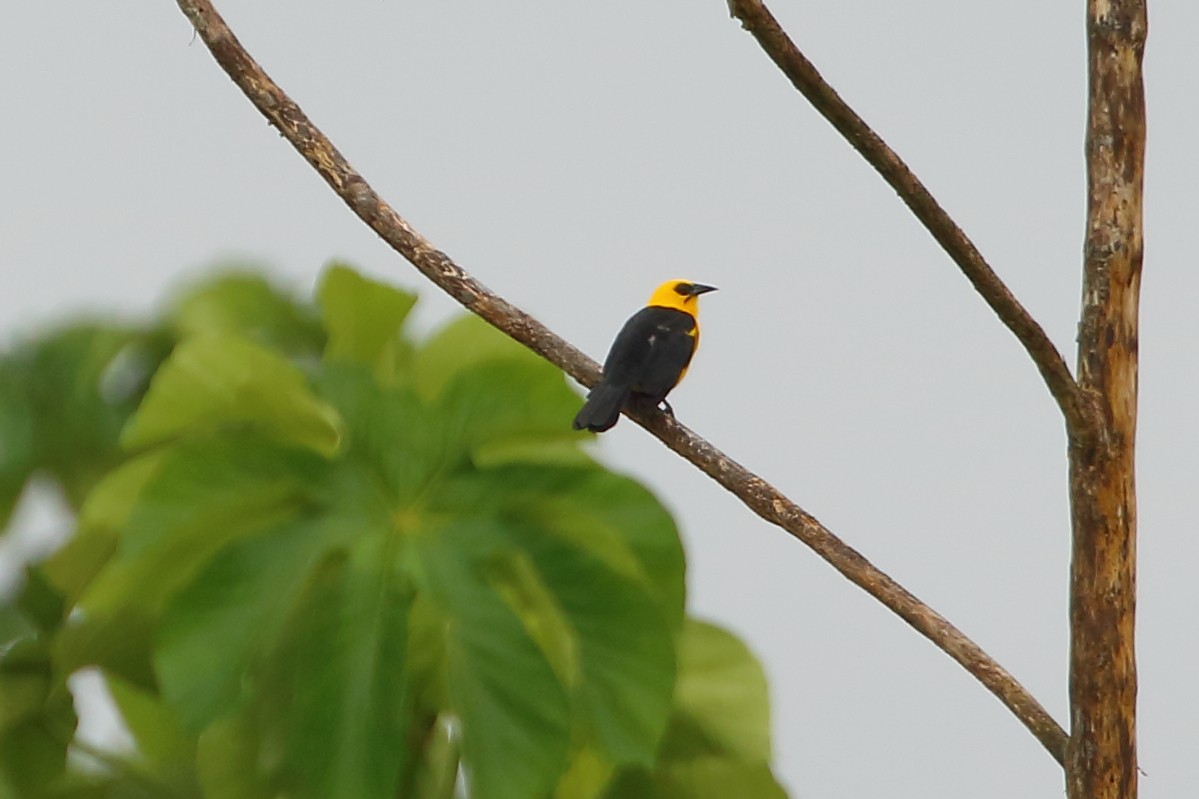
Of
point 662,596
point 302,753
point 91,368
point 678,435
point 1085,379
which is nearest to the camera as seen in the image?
point 1085,379

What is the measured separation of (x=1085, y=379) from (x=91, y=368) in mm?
1618

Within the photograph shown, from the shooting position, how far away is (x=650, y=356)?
74.2 inches

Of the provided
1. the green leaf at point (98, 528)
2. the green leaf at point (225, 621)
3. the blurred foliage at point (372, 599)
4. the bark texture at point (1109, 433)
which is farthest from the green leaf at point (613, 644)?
the bark texture at point (1109, 433)

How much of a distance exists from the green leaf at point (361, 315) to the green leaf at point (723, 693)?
2.22 ft

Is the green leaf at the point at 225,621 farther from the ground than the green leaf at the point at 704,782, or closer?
closer

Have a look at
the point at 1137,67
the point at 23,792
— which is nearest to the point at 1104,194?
the point at 1137,67

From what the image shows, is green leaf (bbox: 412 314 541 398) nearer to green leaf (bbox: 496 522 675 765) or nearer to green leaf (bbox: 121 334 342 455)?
green leaf (bbox: 121 334 342 455)

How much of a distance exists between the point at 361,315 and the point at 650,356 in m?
0.67

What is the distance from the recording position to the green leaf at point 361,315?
2340 millimetres

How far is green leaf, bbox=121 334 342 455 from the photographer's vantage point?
2.14 meters

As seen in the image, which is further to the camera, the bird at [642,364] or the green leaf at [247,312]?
the green leaf at [247,312]

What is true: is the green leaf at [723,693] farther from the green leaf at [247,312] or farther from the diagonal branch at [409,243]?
the green leaf at [247,312]

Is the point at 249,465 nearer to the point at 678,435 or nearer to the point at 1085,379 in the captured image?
the point at 678,435

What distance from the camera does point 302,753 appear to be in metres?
2.10
